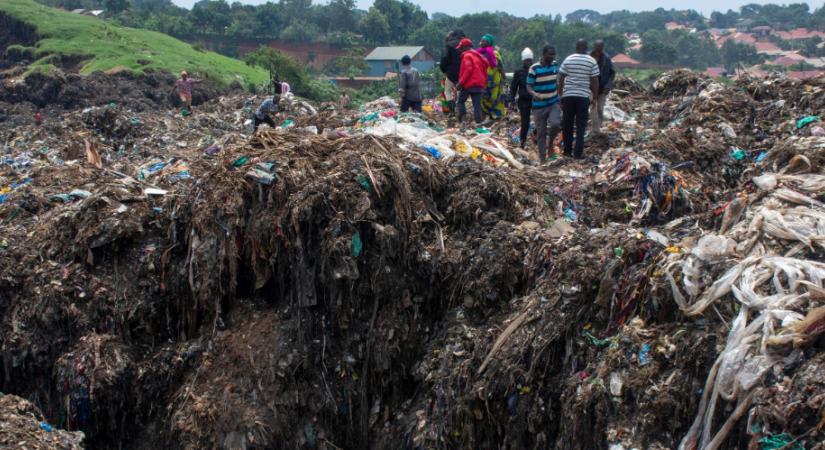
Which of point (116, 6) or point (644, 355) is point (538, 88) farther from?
point (116, 6)

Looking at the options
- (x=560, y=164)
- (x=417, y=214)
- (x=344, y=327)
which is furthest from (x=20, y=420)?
(x=560, y=164)

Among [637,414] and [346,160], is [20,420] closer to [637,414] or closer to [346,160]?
[346,160]

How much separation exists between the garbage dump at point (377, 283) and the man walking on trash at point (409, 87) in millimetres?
3226

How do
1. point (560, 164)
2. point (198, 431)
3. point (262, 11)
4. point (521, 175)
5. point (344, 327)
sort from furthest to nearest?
point (262, 11), point (560, 164), point (521, 175), point (344, 327), point (198, 431)

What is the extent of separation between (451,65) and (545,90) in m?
2.77

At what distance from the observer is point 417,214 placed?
243 inches

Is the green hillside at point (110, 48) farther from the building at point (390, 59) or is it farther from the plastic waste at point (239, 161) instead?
the plastic waste at point (239, 161)

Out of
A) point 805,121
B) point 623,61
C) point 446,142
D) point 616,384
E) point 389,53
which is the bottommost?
point 623,61

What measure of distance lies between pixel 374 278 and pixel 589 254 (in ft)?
6.01

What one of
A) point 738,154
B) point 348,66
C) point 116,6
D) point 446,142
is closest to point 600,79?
point 738,154

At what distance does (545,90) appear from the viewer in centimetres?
767

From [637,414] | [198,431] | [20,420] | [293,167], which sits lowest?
[198,431]

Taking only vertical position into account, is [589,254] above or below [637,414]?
above

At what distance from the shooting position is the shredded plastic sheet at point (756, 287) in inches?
136
